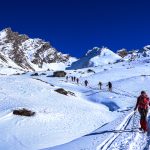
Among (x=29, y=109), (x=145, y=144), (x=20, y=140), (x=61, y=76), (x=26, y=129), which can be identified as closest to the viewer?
(x=145, y=144)

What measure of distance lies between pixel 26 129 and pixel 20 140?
2534mm

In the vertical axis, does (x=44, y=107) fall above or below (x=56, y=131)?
above

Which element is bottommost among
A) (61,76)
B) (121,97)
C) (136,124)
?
(136,124)

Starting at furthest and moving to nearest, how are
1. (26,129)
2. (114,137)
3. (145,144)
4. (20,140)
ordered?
(26,129), (20,140), (114,137), (145,144)

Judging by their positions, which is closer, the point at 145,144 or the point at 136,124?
the point at 145,144

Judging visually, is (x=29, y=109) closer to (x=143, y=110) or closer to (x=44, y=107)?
(x=44, y=107)

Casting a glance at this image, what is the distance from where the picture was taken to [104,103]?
46156 mm

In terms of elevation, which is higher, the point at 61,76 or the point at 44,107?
the point at 61,76

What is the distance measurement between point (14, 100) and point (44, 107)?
3.51 meters

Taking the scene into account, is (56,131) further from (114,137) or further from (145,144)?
(145,144)

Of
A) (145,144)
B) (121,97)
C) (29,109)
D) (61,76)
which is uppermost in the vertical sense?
(61,76)

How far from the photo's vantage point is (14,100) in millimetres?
39250

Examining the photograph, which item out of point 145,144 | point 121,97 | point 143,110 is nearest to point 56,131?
point 143,110

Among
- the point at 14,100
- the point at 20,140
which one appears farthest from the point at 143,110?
the point at 14,100
